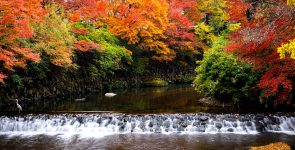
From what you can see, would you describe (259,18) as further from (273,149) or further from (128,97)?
(128,97)

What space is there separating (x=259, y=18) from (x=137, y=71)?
18849 mm

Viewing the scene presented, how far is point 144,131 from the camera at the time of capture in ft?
46.8

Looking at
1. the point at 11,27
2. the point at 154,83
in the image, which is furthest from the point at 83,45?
the point at 154,83

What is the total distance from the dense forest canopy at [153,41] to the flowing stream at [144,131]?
1.69 m

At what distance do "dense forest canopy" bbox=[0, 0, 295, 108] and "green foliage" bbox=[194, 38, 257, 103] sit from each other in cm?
5

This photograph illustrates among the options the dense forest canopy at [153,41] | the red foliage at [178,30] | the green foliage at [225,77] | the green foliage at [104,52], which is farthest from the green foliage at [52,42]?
the red foliage at [178,30]

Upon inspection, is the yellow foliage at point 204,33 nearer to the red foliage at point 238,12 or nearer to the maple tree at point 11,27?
the red foliage at point 238,12

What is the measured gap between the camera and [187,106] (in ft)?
61.1

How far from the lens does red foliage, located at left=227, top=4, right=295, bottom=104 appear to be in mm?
10250

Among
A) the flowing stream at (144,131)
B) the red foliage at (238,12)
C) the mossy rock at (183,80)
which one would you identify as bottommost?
the flowing stream at (144,131)

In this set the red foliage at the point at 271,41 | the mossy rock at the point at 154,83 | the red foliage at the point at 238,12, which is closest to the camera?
the red foliage at the point at 271,41

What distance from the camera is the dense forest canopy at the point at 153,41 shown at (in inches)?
493

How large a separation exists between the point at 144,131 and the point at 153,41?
18.0 m

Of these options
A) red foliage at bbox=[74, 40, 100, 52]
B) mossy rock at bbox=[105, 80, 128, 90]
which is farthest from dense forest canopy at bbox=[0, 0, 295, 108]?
mossy rock at bbox=[105, 80, 128, 90]
